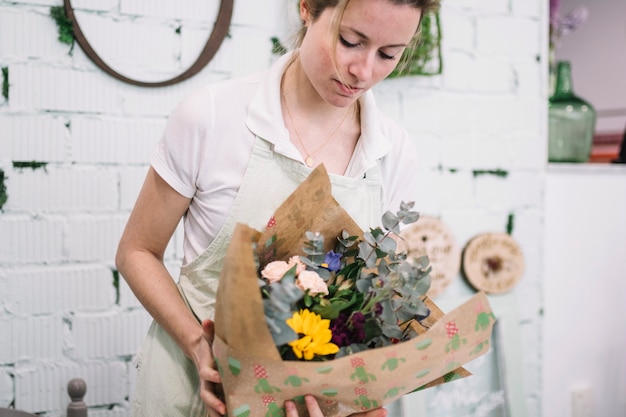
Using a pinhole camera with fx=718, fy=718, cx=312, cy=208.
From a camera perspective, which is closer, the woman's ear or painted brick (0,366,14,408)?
the woman's ear

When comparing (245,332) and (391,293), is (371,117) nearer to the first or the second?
(391,293)

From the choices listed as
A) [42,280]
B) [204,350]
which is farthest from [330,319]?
[42,280]

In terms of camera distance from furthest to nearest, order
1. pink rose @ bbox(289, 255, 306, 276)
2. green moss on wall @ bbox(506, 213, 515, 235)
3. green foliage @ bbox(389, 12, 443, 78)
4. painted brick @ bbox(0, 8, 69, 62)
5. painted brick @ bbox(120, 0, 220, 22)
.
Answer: green moss on wall @ bbox(506, 213, 515, 235) → green foliage @ bbox(389, 12, 443, 78) → painted brick @ bbox(120, 0, 220, 22) → painted brick @ bbox(0, 8, 69, 62) → pink rose @ bbox(289, 255, 306, 276)

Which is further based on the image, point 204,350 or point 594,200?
point 594,200

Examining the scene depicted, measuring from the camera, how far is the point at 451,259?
2031 millimetres

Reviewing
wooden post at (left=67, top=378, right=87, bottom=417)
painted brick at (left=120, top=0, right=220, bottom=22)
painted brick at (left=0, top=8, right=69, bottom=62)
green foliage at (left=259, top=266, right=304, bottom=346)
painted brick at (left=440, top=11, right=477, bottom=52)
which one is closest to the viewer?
green foliage at (left=259, top=266, right=304, bottom=346)

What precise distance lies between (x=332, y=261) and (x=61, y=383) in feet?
3.13

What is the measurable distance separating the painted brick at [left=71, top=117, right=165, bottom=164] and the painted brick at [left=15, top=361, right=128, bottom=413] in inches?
18.3

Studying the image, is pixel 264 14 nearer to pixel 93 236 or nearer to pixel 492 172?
pixel 93 236

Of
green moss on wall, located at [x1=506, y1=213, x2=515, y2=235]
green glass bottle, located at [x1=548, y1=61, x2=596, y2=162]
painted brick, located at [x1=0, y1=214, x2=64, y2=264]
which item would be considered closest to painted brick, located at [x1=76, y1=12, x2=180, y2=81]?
painted brick, located at [x1=0, y1=214, x2=64, y2=264]

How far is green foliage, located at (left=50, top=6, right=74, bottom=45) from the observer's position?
1537mm

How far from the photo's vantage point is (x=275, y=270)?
844 mm

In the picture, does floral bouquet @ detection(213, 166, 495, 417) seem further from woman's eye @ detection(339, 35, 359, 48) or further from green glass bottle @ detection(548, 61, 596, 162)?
green glass bottle @ detection(548, 61, 596, 162)

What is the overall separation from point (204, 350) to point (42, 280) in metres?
0.76
